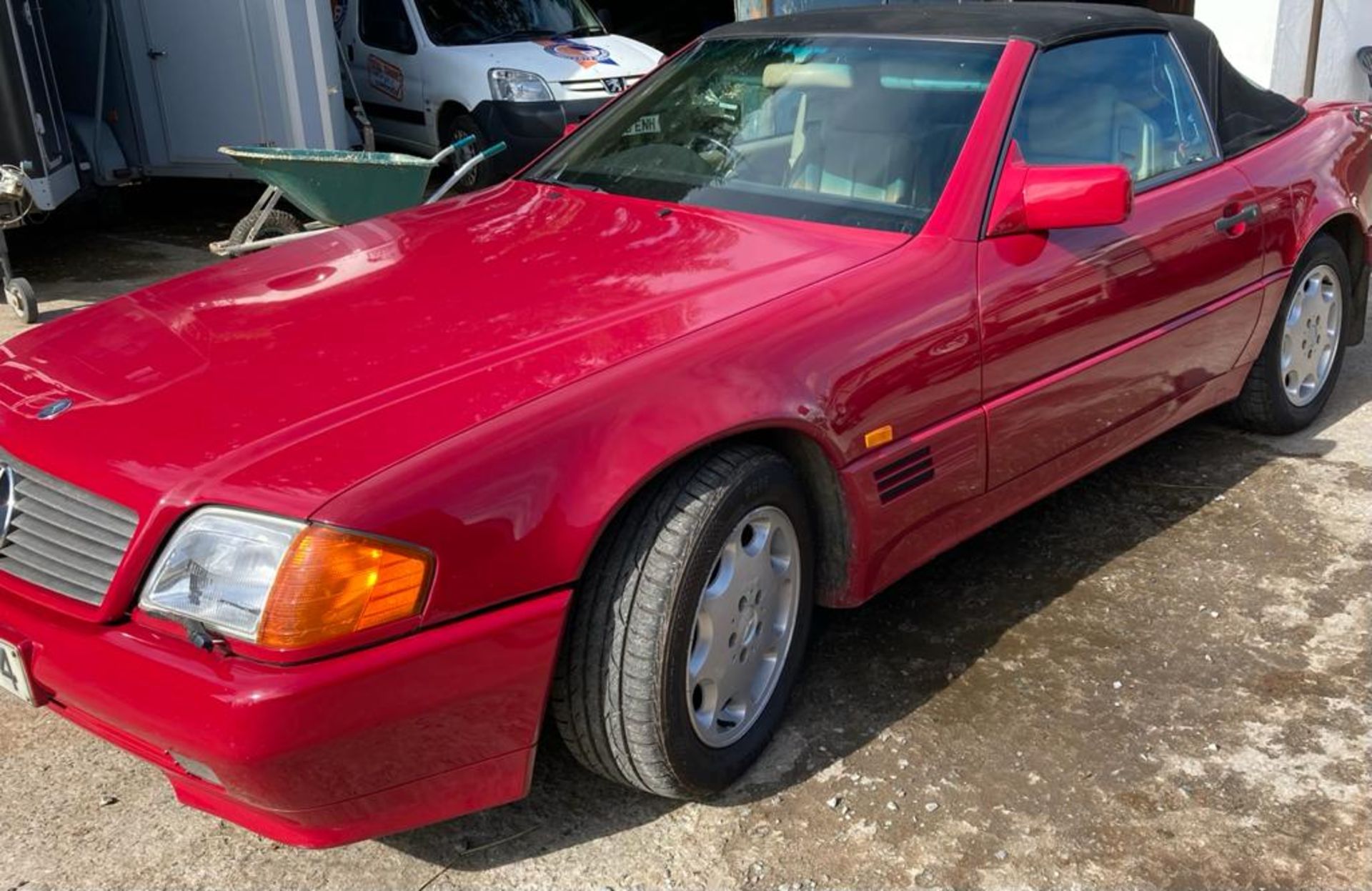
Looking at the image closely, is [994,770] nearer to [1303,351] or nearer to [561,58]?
[1303,351]

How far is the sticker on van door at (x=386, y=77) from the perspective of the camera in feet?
32.0

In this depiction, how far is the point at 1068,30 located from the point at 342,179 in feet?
12.8

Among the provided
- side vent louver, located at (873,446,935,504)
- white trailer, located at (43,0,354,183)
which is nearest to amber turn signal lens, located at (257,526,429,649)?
side vent louver, located at (873,446,935,504)

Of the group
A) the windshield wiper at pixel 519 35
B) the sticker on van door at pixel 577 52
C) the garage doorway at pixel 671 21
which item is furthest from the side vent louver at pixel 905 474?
the garage doorway at pixel 671 21

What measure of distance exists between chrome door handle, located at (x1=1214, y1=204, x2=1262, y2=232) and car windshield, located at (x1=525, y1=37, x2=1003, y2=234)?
910 millimetres

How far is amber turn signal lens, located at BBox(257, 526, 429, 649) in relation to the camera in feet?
6.70

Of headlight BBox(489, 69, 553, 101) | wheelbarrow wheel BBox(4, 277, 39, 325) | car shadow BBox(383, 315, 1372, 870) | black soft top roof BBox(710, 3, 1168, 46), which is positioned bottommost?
car shadow BBox(383, 315, 1372, 870)

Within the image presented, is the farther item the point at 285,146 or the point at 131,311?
the point at 285,146

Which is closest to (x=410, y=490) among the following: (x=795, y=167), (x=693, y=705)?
(x=693, y=705)

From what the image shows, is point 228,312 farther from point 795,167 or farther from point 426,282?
point 795,167

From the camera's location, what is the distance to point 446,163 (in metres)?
9.94

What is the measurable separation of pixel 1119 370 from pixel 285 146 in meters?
6.16

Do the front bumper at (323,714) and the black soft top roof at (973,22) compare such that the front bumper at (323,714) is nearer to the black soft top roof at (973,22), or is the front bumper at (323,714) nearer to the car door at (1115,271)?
the car door at (1115,271)

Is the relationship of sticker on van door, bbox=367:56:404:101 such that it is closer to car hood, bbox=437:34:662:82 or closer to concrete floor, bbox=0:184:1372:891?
car hood, bbox=437:34:662:82
